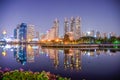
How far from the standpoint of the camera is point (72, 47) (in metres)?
32.2

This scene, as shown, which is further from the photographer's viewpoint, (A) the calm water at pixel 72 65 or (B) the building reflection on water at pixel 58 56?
(B) the building reflection on water at pixel 58 56

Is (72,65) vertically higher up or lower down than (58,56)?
lower down

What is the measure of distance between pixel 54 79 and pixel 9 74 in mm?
499

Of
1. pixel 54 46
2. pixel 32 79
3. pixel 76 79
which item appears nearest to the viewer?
pixel 32 79

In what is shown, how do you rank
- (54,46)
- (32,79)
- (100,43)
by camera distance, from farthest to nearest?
1. (54,46)
2. (100,43)
3. (32,79)

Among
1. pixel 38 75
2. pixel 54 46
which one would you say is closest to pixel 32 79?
pixel 38 75

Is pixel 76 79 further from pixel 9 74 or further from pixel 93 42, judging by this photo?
pixel 93 42

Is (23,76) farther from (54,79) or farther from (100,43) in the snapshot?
(100,43)

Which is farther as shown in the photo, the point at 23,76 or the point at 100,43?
the point at 100,43

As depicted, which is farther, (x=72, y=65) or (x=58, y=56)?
(x=58, y=56)

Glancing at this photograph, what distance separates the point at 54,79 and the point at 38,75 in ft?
0.57

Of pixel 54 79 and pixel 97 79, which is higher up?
pixel 54 79

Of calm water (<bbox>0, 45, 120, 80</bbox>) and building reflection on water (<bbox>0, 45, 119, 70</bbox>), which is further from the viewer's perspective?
building reflection on water (<bbox>0, 45, 119, 70</bbox>)

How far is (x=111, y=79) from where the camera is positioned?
25.8 feet
